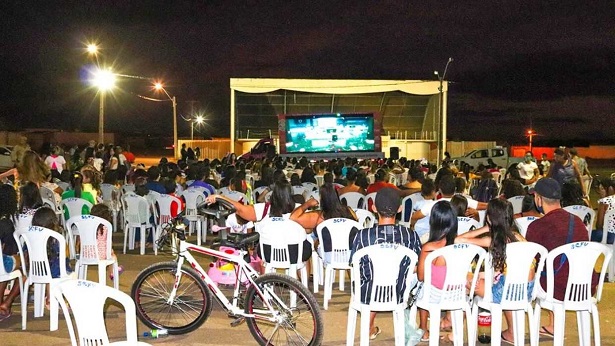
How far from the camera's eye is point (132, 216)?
33.7 feet

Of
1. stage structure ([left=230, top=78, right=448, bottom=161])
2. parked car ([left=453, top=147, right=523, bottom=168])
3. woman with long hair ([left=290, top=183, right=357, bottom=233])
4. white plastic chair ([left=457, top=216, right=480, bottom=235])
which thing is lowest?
white plastic chair ([left=457, top=216, right=480, bottom=235])

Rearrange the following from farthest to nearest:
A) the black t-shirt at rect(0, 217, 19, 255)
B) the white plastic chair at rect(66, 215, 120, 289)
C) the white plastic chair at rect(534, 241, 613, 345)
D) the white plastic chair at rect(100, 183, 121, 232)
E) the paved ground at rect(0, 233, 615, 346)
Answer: the white plastic chair at rect(100, 183, 121, 232) → the white plastic chair at rect(66, 215, 120, 289) → the black t-shirt at rect(0, 217, 19, 255) → the paved ground at rect(0, 233, 615, 346) → the white plastic chair at rect(534, 241, 613, 345)

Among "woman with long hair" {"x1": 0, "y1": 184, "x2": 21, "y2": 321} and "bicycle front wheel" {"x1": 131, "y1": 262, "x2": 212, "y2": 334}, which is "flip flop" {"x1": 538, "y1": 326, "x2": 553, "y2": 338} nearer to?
"bicycle front wheel" {"x1": 131, "y1": 262, "x2": 212, "y2": 334}

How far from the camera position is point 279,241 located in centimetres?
666

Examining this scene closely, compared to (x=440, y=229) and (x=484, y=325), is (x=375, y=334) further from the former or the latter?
(x=440, y=229)

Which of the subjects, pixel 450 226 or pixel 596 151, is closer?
pixel 450 226

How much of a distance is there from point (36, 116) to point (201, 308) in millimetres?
71243

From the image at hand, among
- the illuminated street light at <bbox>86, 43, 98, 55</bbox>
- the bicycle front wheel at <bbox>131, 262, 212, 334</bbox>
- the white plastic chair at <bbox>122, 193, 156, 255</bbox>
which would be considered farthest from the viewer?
the illuminated street light at <bbox>86, 43, 98, 55</bbox>

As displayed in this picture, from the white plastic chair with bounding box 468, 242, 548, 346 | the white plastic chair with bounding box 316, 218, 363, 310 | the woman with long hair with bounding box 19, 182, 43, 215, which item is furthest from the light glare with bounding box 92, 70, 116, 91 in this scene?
the white plastic chair with bounding box 468, 242, 548, 346

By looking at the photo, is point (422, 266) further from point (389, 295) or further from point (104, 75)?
point (104, 75)

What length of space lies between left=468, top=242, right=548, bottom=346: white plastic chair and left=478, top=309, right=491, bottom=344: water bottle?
0.66 meters

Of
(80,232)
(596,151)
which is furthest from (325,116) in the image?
(596,151)

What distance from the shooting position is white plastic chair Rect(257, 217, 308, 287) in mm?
6578

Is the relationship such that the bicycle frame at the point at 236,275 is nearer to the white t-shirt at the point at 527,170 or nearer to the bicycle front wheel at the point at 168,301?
the bicycle front wheel at the point at 168,301
